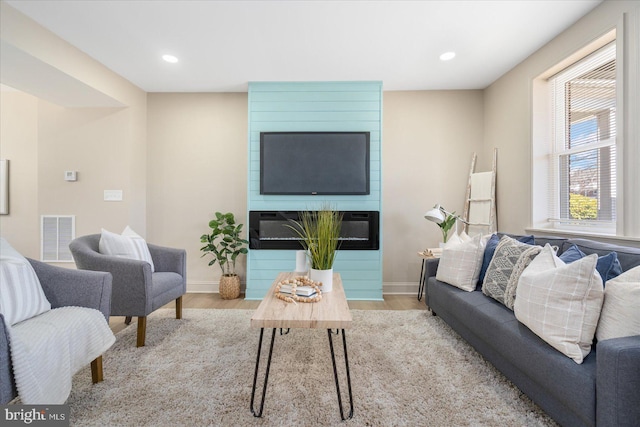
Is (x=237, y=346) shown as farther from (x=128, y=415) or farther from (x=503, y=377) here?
(x=503, y=377)

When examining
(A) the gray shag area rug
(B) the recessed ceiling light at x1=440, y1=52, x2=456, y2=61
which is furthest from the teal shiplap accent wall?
(A) the gray shag area rug

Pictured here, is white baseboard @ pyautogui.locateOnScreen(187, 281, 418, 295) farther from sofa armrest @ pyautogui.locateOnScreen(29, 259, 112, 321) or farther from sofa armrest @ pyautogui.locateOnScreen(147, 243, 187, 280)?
sofa armrest @ pyautogui.locateOnScreen(29, 259, 112, 321)

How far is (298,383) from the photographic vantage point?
1.81 meters

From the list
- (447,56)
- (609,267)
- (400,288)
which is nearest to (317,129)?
(447,56)

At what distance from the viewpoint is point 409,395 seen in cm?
171

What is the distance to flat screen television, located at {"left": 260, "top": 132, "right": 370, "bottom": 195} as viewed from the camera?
3602mm

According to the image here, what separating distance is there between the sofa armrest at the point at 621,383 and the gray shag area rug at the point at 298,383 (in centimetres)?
49

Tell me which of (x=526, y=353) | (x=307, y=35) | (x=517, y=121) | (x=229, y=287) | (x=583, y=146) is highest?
A: (x=307, y=35)

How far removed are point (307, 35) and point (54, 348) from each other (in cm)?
273

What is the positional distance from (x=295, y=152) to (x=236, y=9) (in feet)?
5.14

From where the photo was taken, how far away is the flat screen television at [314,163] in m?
3.60

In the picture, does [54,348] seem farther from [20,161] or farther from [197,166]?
[20,161]

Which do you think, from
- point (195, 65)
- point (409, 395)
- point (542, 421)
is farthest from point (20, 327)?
point (195, 65)

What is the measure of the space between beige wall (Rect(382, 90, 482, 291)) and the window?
3.47 ft
